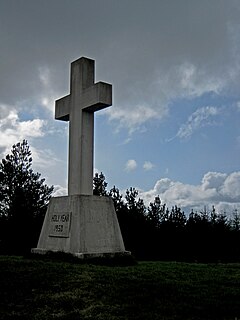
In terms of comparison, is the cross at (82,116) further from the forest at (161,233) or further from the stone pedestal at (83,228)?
the forest at (161,233)

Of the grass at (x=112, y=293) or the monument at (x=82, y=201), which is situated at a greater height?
the monument at (x=82, y=201)

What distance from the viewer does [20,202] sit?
63.6ft

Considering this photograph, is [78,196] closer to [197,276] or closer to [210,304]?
[197,276]

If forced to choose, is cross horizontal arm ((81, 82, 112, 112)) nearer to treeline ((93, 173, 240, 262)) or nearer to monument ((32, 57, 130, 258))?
monument ((32, 57, 130, 258))

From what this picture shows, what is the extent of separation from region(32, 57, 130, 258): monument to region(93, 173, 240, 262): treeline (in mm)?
3569

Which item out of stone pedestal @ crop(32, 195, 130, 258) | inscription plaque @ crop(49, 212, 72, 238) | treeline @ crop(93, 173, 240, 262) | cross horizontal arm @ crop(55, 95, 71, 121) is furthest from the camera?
treeline @ crop(93, 173, 240, 262)

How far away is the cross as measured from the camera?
927cm

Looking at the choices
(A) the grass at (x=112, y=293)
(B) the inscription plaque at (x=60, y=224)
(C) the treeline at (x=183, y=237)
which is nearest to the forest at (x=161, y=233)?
(C) the treeline at (x=183, y=237)

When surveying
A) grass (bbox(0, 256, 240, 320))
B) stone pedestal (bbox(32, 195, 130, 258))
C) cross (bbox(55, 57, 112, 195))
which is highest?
cross (bbox(55, 57, 112, 195))

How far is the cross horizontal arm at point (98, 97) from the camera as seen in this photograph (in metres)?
9.20

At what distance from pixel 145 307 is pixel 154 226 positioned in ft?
29.4

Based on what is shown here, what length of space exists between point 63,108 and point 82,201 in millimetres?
2640

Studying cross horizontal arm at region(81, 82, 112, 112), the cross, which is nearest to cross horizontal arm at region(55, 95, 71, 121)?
the cross

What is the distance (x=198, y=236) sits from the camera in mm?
12859
